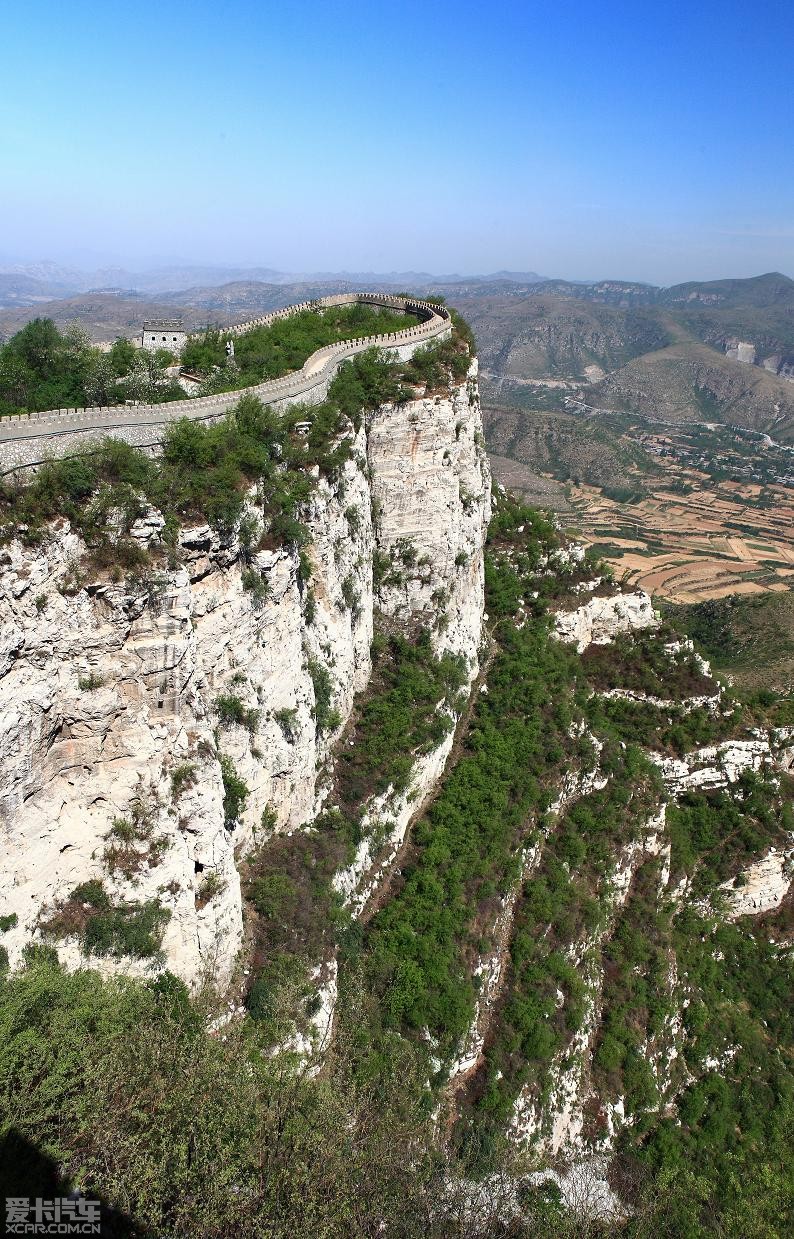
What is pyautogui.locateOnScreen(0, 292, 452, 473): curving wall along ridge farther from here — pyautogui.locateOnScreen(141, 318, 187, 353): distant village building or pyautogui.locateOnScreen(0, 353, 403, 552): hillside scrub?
pyautogui.locateOnScreen(141, 318, 187, 353): distant village building

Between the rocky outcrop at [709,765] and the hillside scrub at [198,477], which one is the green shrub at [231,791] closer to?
the hillside scrub at [198,477]

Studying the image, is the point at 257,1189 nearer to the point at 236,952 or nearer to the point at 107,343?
the point at 236,952

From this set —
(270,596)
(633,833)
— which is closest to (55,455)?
(270,596)

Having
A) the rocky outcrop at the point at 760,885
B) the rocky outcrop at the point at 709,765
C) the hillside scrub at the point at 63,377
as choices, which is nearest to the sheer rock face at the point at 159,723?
the hillside scrub at the point at 63,377

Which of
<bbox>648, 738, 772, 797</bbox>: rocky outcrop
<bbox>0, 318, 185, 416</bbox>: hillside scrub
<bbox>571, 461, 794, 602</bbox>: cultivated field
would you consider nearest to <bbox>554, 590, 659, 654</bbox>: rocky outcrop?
<bbox>648, 738, 772, 797</bbox>: rocky outcrop

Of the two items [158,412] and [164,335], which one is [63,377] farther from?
[164,335]

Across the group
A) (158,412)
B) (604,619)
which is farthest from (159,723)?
(604,619)
